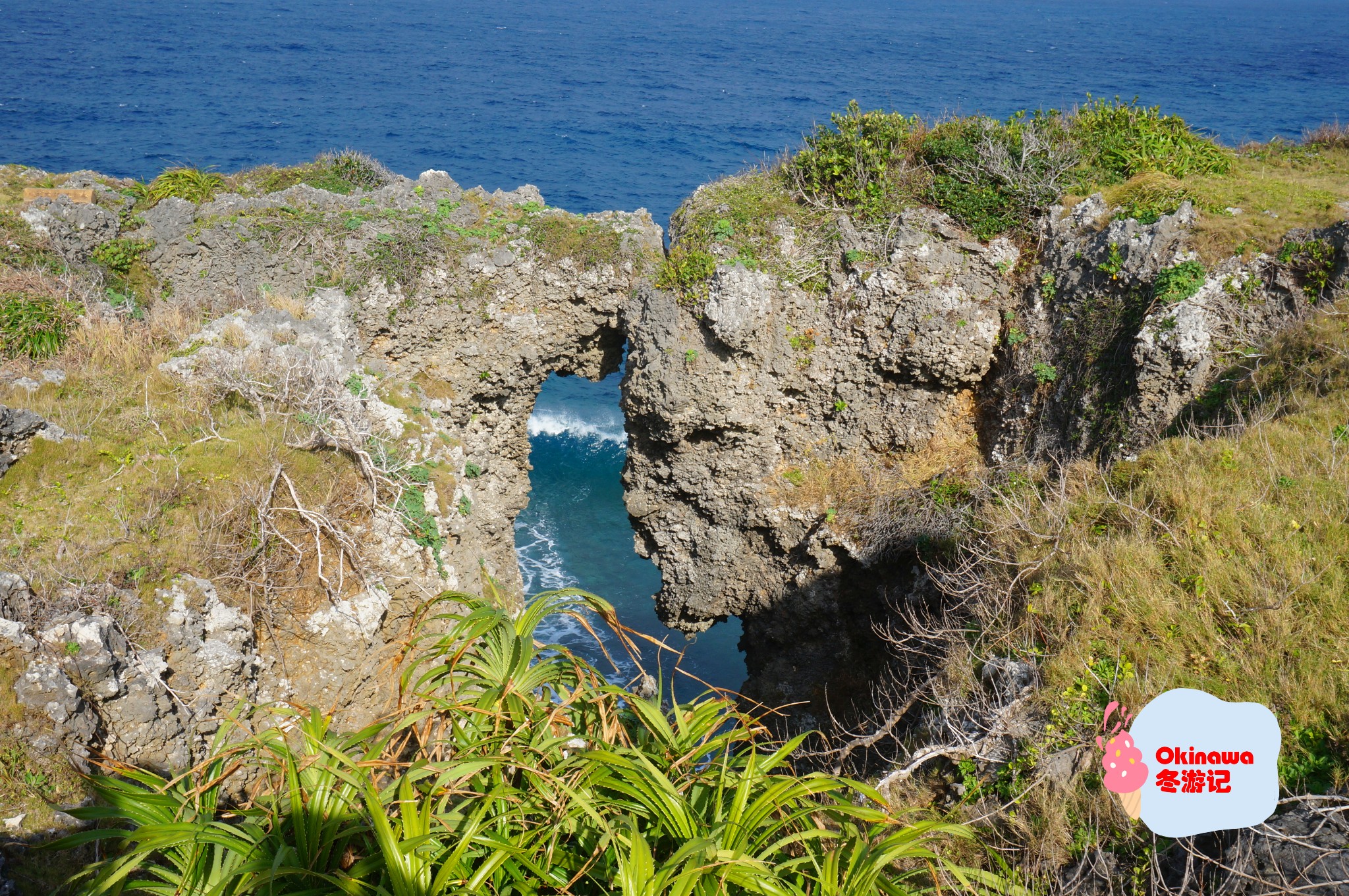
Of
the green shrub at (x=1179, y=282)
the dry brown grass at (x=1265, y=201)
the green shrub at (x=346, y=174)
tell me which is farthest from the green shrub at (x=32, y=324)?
the dry brown grass at (x=1265, y=201)

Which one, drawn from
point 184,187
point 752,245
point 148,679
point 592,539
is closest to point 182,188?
point 184,187

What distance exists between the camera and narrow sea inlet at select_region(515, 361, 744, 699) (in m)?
19.8

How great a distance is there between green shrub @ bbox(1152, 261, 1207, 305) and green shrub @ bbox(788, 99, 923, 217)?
423cm

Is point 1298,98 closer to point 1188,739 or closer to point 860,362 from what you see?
point 860,362

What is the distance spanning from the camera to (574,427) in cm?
2820

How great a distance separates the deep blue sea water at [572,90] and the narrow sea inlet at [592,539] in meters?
0.09

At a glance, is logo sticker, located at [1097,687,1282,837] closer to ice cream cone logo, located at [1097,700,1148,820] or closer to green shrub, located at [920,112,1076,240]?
ice cream cone logo, located at [1097,700,1148,820]

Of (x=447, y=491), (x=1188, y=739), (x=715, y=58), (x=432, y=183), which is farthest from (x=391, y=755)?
(x=715, y=58)

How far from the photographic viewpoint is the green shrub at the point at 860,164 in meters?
13.1

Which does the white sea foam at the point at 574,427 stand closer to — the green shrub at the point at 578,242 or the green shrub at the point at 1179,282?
the green shrub at the point at 578,242

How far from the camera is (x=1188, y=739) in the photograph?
15.9 feet

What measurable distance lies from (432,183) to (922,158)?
877 cm

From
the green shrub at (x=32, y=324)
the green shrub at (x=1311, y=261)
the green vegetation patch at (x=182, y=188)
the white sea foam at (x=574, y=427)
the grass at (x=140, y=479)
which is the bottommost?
the white sea foam at (x=574, y=427)

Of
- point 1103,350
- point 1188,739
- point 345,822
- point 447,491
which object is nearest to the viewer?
point 345,822
